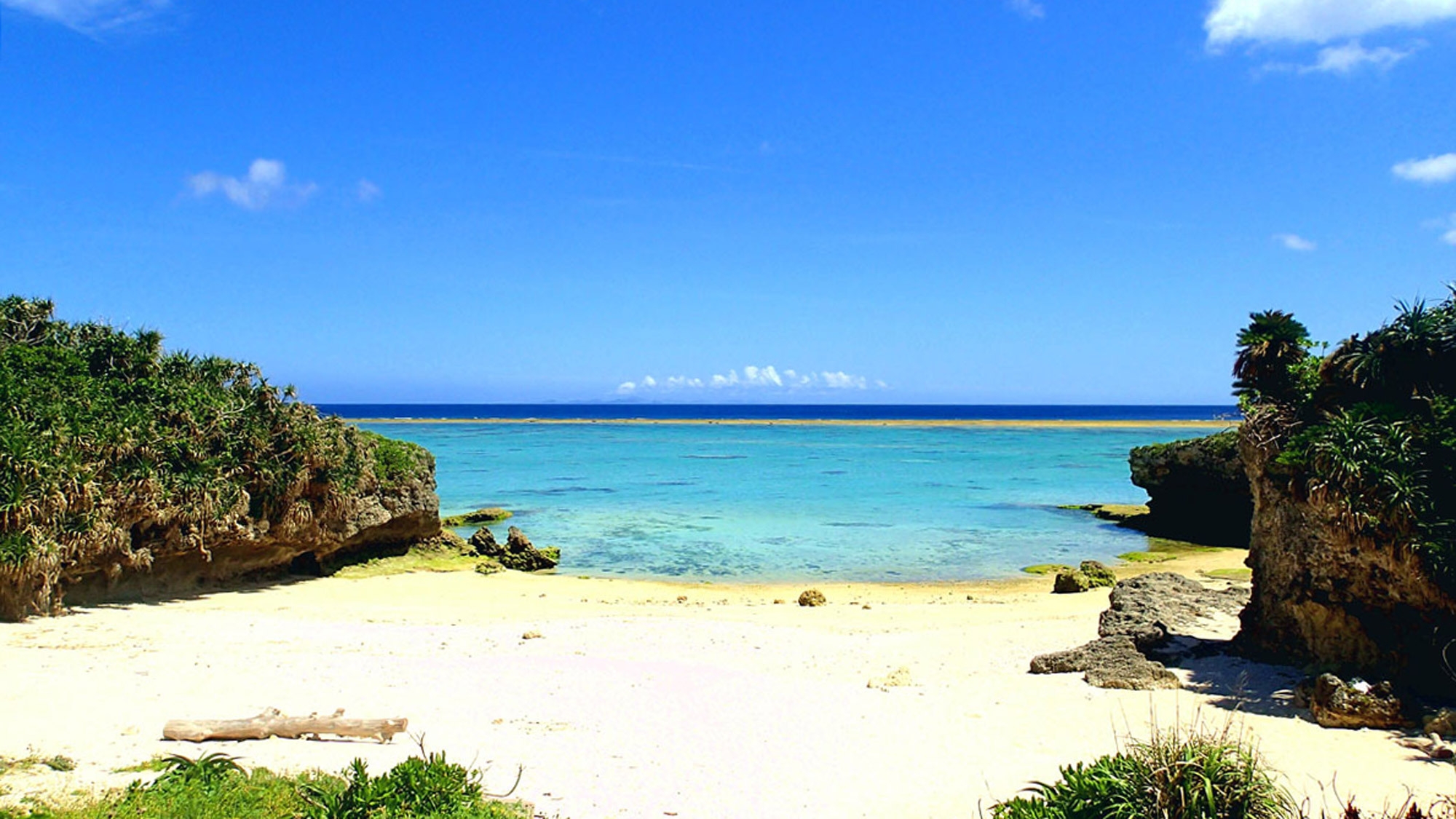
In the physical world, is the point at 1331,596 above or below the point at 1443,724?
above

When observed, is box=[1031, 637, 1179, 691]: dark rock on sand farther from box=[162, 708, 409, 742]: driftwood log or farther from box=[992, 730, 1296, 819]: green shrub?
box=[162, 708, 409, 742]: driftwood log

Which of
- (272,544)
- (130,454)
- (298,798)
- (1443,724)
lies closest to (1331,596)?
(1443,724)

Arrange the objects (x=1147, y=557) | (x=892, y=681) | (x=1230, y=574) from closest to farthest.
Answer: (x=892, y=681) → (x=1230, y=574) → (x=1147, y=557)

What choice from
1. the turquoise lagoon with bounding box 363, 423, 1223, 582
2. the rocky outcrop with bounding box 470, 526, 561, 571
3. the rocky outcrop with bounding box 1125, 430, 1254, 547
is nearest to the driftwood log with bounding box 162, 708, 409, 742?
the turquoise lagoon with bounding box 363, 423, 1223, 582

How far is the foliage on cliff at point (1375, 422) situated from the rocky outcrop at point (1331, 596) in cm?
21

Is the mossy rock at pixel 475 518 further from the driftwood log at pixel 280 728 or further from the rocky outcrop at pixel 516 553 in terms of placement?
the driftwood log at pixel 280 728

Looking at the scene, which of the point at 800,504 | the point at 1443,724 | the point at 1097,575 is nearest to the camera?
the point at 1443,724

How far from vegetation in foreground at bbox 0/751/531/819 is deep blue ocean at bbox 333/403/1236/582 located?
434 inches

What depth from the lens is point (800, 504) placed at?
36562 mm

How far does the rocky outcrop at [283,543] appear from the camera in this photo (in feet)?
50.4

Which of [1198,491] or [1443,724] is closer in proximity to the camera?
[1443,724]

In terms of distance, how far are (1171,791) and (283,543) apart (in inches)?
683

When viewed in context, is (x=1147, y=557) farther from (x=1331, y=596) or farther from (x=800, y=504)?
(x=1331, y=596)

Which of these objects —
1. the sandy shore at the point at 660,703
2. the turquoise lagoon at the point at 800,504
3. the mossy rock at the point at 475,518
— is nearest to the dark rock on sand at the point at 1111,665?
the sandy shore at the point at 660,703
